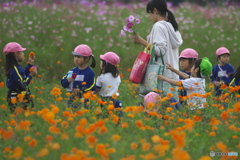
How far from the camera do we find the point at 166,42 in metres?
5.00

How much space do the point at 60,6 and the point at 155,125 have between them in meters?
9.93

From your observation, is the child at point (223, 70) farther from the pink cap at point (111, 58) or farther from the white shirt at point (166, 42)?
the white shirt at point (166, 42)

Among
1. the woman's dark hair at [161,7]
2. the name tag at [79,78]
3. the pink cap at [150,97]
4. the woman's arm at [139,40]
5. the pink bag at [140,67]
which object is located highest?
the woman's dark hair at [161,7]

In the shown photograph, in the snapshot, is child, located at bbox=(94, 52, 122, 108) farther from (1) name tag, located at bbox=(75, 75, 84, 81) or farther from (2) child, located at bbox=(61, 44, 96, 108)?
(1) name tag, located at bbox=(75, 75, 84, 81)

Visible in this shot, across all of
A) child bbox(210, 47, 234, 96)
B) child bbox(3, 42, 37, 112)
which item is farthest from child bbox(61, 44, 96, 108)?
child bbox(210, 47, 234, 96)

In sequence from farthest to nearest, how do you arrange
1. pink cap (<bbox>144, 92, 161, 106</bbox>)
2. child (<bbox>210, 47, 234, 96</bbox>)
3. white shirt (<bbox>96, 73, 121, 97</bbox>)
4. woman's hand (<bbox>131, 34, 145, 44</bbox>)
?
child (<bbox>210, 47, 234, 96</bbox>) < white shirt (<bbox>96, 73, 121, 97</bbox>) < woman's hand (<bbox>131, 34, 145, 44</bbox>) < pink cap (<bbox>144, 92, 161, 106</bbox>)

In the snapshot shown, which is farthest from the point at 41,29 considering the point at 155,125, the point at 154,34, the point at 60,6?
the point at 155,125

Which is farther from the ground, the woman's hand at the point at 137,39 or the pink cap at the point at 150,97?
the woman's hand at the point at 137,39

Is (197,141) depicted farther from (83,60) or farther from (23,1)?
(23,1)

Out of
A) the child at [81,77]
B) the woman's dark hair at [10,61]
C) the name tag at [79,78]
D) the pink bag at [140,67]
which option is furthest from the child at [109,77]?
the woman's dark hair at [10,61]

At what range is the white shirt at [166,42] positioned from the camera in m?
4.93

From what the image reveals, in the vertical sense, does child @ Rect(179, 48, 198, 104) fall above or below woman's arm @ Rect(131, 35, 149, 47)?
below

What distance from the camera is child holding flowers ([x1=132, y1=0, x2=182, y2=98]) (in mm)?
4918

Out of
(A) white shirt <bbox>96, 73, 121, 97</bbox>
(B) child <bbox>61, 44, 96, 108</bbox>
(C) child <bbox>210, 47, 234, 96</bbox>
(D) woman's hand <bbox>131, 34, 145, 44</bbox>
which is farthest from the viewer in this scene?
(C) child <bbox>210, 47, 234, 96</bbox>
